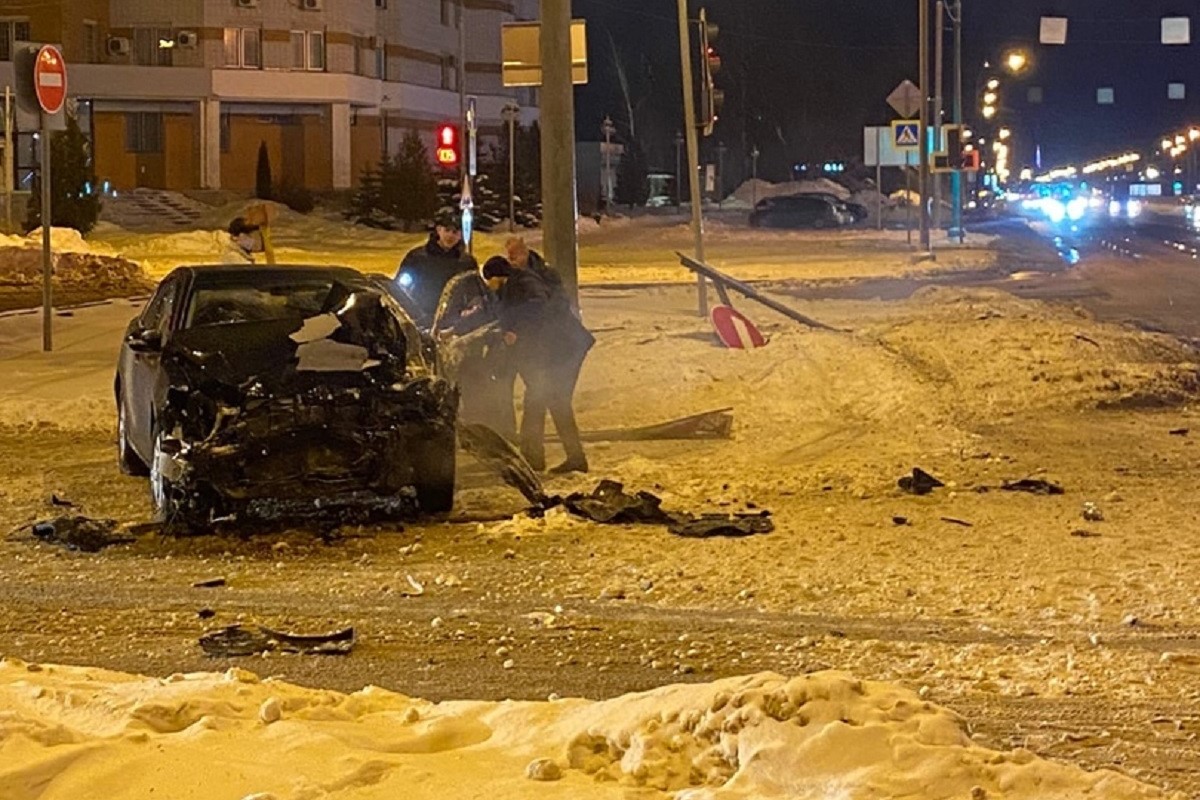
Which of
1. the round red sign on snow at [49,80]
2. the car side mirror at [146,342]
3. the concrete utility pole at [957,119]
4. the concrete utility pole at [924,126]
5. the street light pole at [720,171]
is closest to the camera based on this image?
the car side mirror at [146,342]

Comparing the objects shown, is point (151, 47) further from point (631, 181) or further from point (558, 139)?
point (558, 139)

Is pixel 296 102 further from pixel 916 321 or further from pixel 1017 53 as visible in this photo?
pixel 916 321

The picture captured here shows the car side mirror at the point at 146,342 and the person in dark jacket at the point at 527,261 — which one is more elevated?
the person in dark jacket at the point at 527,261

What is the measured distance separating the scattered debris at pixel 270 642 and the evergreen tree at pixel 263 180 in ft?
191

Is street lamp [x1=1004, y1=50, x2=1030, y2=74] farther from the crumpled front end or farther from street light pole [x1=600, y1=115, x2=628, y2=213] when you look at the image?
the crumpled front end

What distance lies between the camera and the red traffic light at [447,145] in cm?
2980

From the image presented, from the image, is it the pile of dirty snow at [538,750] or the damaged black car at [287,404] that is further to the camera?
the damaged black car at [287,404]

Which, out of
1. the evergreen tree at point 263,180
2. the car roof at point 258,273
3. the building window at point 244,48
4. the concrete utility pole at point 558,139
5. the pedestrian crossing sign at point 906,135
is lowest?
the car roof at point 258,273

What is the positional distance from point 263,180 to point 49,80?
47.7 meters

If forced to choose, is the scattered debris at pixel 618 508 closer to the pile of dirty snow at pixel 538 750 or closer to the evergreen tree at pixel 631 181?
the pile of dirty snow at pixel 538 750

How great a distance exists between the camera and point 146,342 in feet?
37.4

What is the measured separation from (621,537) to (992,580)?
7.43 feet

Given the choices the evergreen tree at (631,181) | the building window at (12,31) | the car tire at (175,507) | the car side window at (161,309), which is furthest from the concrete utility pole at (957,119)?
the car tire at (175,507)

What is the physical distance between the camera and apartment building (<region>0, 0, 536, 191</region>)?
66.9 meters
